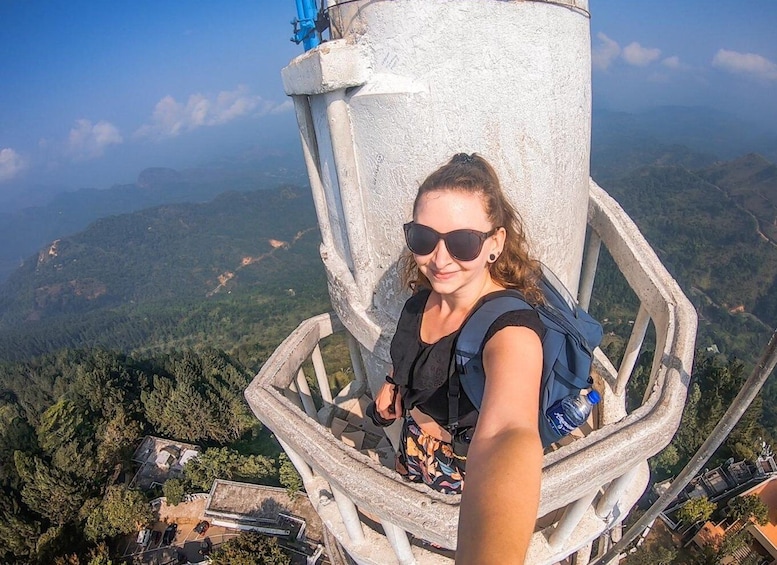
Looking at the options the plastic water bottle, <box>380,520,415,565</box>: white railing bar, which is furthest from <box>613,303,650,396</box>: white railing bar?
<box>380,520,415,565</box>: white railing bar

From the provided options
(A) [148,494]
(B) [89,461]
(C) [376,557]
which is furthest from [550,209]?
(B) [89,461]

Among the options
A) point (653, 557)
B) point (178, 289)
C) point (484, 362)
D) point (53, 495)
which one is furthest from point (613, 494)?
point (178, 289)

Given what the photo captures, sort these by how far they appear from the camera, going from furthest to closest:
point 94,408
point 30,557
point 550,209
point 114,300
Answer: point 114,300
point 94,408
point 30,557
point 550,209

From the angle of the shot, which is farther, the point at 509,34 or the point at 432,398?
the point at 509,34

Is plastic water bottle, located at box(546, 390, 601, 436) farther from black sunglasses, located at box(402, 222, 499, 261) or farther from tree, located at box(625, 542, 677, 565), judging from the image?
tree, located at box(625, 542, 677, 565)

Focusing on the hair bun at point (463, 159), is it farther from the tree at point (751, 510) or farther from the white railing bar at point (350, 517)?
the tree at point (751, 510)

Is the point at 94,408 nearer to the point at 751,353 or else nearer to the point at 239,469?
the point at 239,469
